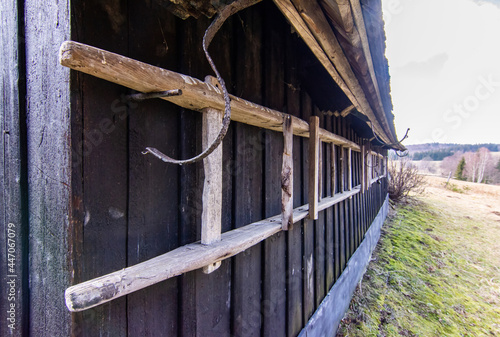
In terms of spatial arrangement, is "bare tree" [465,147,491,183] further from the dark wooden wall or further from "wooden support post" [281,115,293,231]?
the dark wooden wall

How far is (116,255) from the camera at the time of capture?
70 centimetres

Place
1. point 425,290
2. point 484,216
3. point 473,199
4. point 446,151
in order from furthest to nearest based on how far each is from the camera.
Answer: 1. point 446,151
2. point 473,199
3. point 484,216
4. point 425,290

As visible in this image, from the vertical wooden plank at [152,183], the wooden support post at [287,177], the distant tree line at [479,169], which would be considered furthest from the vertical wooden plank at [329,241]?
the distant tree line at [479,169]

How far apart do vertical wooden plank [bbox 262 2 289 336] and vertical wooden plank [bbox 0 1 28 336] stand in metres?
1.08

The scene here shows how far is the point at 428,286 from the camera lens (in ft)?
14.6

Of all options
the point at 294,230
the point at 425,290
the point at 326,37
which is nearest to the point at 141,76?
the point at 326,37

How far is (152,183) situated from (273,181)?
91 cm

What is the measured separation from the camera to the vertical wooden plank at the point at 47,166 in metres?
0.61

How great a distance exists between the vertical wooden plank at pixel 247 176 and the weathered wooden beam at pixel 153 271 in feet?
0.79

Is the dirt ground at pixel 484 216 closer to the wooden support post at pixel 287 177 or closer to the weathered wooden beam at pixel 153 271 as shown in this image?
the wooden support post at pixel 287 177

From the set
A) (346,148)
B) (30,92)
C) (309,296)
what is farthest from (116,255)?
(346,148)

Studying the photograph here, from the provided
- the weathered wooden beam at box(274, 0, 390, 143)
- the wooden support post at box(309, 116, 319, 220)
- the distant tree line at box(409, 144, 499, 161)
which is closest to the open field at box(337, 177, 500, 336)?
the wooden support post at box(309, 116, 319, 220)

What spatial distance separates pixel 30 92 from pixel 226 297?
3.69ft

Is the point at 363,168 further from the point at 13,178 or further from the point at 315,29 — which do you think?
the point at 13,178
